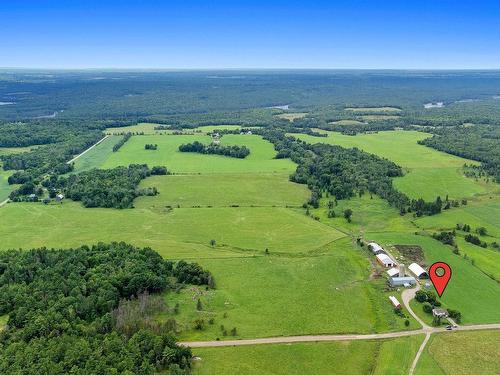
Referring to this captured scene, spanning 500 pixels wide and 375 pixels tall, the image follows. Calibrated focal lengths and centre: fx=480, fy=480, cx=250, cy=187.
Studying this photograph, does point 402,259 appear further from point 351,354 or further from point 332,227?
point 351,354

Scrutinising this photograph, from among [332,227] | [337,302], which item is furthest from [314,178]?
[337,302]

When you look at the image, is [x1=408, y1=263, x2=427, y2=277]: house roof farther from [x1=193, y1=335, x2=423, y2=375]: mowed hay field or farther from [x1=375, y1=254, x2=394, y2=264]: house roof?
[x1=193, y1=335, x2=423, y2=375]: mowed hay field

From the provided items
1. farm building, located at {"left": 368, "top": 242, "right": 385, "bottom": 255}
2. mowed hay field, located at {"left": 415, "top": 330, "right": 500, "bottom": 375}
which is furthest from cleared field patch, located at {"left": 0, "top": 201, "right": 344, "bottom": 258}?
mowed hay field, located at {"left": 415, "top": 330, "right": 500, "bottom": 375}

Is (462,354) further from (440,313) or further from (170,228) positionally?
(170,228)

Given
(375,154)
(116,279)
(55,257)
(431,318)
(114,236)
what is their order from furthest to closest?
(375,154)
(114,236)
(55,257)
(116,279)
(431,318)

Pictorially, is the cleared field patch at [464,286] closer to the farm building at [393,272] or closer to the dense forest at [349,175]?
the farm building at [393,272]

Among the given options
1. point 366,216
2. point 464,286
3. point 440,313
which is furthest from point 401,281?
point 366,216
